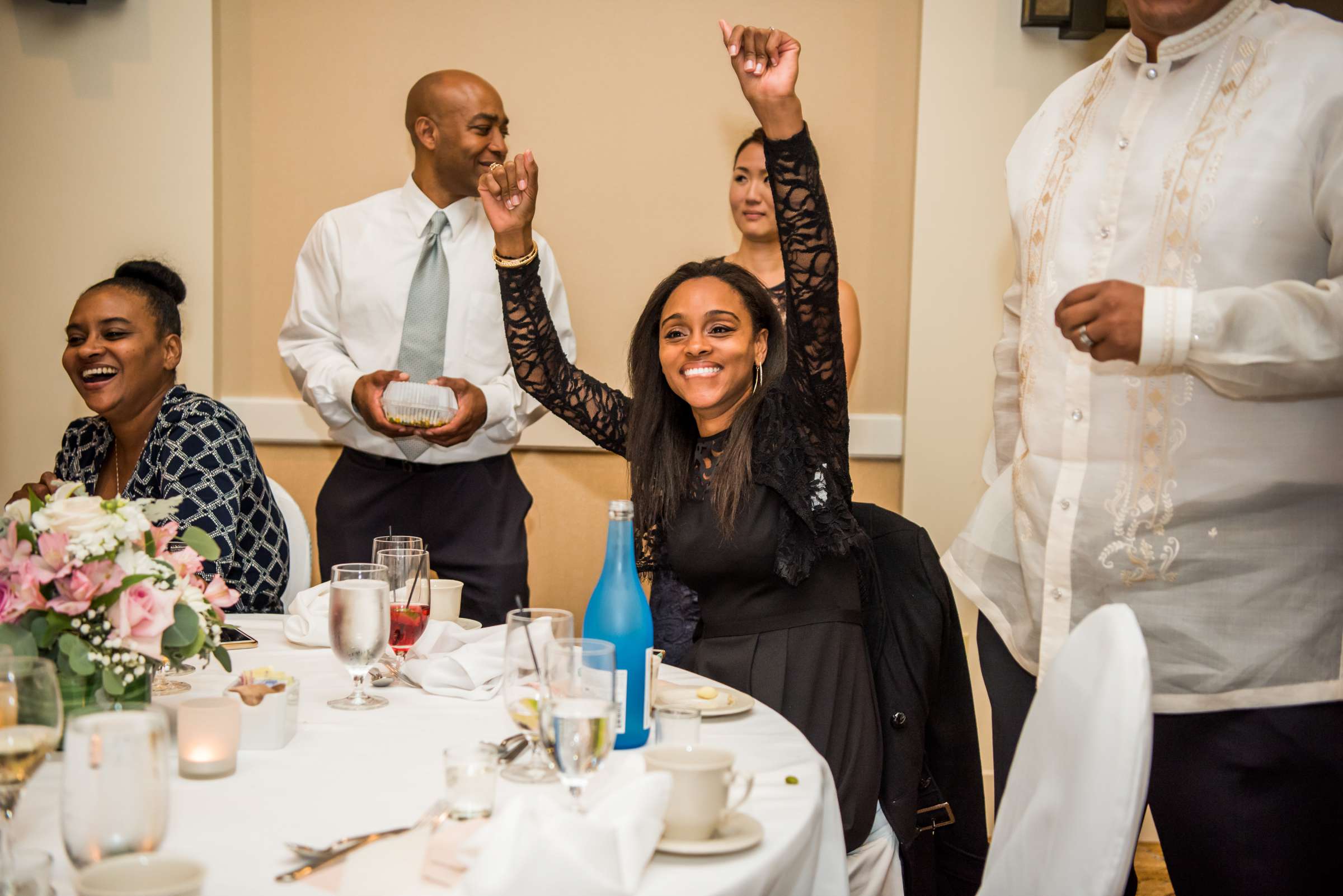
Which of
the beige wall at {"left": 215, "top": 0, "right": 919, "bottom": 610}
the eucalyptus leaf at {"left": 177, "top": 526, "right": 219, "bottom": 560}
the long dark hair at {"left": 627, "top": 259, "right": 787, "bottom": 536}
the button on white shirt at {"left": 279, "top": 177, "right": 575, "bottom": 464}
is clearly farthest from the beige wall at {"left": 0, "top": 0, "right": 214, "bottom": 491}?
the eucalyptus leaf at {"left": 177, "top": 526, "right": 219, "bottom": 560}

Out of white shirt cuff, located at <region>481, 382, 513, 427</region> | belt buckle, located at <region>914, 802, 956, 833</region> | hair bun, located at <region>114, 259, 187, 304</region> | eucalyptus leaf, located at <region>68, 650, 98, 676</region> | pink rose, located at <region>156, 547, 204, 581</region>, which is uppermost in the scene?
hair bun, located at <region>114, 259, 187, 304</region>

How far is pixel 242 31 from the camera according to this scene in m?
3.43

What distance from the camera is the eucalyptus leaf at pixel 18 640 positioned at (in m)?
1.13

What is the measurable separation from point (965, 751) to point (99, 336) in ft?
6.29

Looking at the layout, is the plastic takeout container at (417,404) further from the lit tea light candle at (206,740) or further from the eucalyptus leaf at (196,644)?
the lit tea light candle at (206,740)

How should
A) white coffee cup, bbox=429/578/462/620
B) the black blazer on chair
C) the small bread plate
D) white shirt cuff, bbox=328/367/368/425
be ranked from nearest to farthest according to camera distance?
1. the small bread plate
2. white coffee cup, bbox=429/578/462/620
3. the black blazer on chair
4. white shirt cuff, bbox=328/367/368/425

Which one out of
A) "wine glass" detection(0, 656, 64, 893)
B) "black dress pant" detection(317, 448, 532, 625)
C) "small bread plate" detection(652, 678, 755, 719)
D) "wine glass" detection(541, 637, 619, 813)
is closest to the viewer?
"wine glass" detection(0, 656, 64, 893)

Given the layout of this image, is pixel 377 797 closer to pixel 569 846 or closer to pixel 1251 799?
pixel 569 846

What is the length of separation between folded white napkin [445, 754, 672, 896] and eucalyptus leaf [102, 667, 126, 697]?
1.59ft

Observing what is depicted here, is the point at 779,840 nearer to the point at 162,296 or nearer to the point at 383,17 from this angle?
the point at 162,296

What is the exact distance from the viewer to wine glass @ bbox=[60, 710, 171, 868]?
78cm

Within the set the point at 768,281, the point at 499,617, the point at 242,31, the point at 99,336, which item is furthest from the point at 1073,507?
the point at 242,31

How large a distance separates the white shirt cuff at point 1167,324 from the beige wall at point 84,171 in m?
2.86

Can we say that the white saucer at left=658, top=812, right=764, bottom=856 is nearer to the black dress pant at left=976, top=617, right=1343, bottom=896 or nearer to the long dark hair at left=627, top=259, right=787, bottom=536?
the black dress pant at left=976, top=617, right=1343, bottom=896
